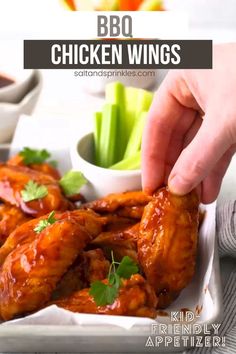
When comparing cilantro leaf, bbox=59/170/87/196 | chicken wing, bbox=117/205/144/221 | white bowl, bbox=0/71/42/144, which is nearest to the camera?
chicken wing, bbox=117/205/144/221

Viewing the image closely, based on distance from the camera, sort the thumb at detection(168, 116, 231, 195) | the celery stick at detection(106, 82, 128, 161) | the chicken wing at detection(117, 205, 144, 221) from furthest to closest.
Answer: the celery stick at detection(106, 82, 128, 161) → the chicken wing at detection(117, 205, 144, 221) → the thumb at detection(168, 116, 231, 195)

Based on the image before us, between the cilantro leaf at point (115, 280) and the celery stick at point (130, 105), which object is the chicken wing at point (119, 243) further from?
the celery stick at point (130, 105)

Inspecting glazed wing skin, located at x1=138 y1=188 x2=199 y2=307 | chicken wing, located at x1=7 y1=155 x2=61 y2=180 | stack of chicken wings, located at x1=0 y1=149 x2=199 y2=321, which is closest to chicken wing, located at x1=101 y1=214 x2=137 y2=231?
stack of chicken wings, located at x1=0 y1=149 x2=199 y2=321

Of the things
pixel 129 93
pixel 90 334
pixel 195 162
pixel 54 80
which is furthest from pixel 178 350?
pixel 54 80

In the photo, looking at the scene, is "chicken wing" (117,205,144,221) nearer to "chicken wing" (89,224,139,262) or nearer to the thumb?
"chicken wing" (89,224,139,262)

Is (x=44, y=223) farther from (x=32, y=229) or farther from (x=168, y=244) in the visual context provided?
(x=168, y=244)

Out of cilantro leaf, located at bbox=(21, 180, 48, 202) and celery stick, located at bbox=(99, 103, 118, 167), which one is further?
Result: celery stick, located at bbox=(99, 103, 118, 167)

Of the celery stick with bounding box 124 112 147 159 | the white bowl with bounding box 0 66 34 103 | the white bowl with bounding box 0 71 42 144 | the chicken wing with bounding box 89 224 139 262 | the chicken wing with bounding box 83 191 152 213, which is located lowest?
the chicken wing with bounding box 89 224 139 262

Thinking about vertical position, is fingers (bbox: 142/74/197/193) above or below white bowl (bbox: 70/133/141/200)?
above
